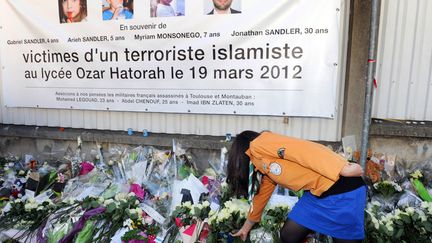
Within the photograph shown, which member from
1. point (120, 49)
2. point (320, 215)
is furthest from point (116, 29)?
point (320, 215)

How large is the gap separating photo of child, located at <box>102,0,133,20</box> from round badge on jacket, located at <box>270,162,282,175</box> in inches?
97.9

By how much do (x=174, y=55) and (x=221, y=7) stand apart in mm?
698

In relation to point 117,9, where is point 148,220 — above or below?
below

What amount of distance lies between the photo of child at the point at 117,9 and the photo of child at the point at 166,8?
0.26 m

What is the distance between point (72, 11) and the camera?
4121 mm

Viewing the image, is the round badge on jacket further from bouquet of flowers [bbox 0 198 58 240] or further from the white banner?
bouquet of flowers [bbox 0 198 58 240]

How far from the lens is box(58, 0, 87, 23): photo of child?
4.07 m

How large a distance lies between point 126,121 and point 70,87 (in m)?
0.77

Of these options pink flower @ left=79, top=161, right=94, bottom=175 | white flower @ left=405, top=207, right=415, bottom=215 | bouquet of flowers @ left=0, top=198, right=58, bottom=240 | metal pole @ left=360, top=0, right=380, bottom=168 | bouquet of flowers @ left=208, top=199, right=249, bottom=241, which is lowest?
bouquet of flowers @ left=0, top=198, right=58, bottom=240

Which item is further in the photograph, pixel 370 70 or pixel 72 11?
pixel 72 11

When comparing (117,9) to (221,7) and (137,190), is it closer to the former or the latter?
(221,7)

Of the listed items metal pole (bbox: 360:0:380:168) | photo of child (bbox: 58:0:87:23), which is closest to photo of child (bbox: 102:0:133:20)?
photo of child (bbox: 58:0:87:23)

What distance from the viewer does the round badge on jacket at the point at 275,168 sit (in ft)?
7.55

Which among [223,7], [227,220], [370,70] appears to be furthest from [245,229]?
[223,7]
